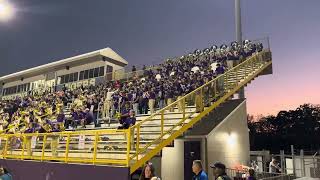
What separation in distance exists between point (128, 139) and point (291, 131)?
57.9 m

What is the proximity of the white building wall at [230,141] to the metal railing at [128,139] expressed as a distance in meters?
1.34

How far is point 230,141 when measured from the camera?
17.5 m

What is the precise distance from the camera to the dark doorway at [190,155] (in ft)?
52.1

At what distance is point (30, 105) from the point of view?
28.2 meters

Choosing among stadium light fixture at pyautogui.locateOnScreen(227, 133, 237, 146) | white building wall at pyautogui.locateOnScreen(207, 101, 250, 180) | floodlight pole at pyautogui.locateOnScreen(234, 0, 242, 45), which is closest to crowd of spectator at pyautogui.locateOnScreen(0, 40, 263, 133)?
floodlight pole at pyautogui.locateOnScreen(234, 0, 242, 45)

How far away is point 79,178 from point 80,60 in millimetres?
29520

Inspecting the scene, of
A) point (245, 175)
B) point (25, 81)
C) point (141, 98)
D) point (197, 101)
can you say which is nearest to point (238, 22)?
point (141, 98)

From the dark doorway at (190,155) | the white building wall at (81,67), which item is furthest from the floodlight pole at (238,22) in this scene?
the white building wall at (81,67)

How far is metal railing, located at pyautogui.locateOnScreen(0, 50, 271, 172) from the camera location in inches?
423

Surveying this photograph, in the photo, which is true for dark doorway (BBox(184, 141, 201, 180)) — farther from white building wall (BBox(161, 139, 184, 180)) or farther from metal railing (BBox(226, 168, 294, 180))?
metal railing (BBox(226, 168, 294, 180))

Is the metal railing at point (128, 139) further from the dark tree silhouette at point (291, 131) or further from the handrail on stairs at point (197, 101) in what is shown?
the dark tree silhouette at point (291, 131)

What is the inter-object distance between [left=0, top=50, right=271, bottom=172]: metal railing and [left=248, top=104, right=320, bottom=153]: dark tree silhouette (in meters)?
42.9

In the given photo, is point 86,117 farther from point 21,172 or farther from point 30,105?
point 30,105

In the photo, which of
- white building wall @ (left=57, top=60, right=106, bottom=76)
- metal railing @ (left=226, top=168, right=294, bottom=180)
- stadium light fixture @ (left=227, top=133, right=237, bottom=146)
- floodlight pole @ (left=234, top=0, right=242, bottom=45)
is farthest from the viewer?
white building wall @ (left=57, top=60, right=106, bottom=76)
